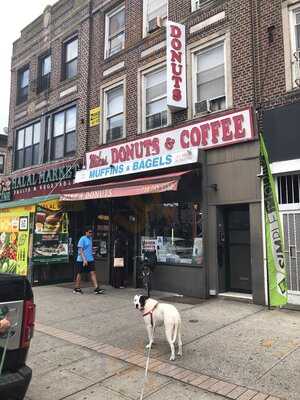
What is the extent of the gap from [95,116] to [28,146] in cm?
539

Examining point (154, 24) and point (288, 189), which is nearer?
point (288, 189)

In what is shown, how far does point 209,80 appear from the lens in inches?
432

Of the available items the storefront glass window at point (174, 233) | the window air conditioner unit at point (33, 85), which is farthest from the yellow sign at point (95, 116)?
the window air conditioner unit at point (33, 85)

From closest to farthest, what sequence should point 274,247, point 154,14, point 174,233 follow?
1. point 274,247
2. point 174,233
3. point 154,14

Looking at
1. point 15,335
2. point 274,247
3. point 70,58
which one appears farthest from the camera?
point 70,58

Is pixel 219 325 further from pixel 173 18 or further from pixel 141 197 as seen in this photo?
pixel 173 18

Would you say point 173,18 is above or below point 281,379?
above

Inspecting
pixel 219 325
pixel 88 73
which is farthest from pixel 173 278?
pixel 88 73

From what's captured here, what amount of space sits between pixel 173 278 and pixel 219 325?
11.0 feet

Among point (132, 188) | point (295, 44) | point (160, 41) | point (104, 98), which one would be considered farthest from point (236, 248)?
→ point (104, 98)

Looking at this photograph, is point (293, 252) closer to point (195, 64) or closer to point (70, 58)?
point (195, 64)

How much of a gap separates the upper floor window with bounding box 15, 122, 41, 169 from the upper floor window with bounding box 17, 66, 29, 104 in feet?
5.33

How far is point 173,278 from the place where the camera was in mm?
10609

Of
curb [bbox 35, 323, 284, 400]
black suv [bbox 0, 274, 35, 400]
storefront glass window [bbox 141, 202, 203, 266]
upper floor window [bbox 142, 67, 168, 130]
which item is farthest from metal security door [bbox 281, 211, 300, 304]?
black suv [bbox 0, 274, 35, 400]
